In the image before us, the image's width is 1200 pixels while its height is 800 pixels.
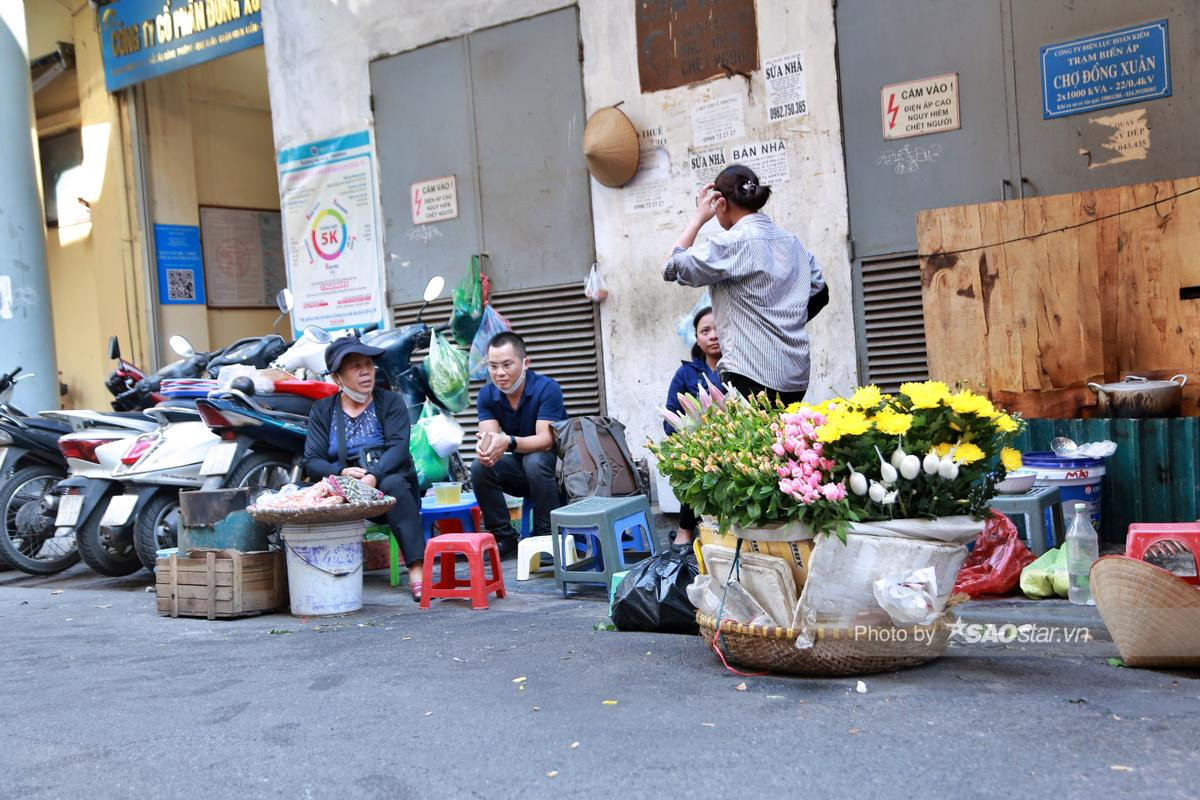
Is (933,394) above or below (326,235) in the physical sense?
below

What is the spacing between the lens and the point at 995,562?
5.51m

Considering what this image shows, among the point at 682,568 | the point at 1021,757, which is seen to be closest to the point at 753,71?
the point at 682,568

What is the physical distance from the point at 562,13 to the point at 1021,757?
23.8 ft

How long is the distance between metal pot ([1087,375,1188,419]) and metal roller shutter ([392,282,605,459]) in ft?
13.1

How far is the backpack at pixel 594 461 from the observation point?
22.3ft

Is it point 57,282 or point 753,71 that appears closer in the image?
point 753,71

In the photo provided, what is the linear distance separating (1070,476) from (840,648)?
2.53 metres

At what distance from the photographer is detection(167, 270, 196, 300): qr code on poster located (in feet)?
43.7

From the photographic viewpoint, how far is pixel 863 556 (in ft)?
12.8

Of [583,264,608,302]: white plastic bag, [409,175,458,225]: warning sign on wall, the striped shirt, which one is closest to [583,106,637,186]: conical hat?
[583,264,608,302]: white plastic bag

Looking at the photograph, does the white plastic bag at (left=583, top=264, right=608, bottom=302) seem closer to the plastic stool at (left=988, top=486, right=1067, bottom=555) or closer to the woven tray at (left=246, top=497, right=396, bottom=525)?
the woven tray at (left=246, top=497, right=396, bottom=525)

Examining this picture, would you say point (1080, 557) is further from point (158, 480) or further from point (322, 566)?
point (158, 480)

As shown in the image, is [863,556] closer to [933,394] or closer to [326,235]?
[933,394]

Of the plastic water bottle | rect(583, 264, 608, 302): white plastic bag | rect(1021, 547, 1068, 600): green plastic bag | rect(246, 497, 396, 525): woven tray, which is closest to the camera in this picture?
the plastic water bottle
